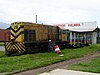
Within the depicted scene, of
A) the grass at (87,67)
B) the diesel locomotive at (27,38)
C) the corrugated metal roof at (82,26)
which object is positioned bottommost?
the grass at (87,67)

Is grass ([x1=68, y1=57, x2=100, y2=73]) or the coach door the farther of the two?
the coach door

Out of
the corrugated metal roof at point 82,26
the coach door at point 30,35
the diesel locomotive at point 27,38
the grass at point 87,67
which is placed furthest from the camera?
the corrugated metal roof at point 82,26

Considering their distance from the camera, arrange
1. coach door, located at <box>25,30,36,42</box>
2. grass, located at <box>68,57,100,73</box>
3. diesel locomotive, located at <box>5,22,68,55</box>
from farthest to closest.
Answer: coach door, located at <box>25,30,36,42</box> < diesel locomotive, located at <box>5,22,68,55</box> < grass, located at <box>68,57,100,73</box>

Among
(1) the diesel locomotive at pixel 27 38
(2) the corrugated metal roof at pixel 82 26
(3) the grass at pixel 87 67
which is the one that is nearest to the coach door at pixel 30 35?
(1) the diesel locomotive at pixel 27 38

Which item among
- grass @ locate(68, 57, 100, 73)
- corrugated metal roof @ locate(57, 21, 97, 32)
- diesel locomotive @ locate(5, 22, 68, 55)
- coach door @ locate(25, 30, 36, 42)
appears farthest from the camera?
corrugated metal roof @ locate(57, 21, 97, 32)

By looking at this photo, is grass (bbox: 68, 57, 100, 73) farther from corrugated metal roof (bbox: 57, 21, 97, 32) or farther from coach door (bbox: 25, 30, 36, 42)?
corrugated metal roof (bbox: 57, 21, 97, 32)

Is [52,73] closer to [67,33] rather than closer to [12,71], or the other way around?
[12,71]

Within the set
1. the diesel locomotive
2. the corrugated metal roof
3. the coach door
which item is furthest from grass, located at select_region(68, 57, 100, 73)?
the corrugated metal roof

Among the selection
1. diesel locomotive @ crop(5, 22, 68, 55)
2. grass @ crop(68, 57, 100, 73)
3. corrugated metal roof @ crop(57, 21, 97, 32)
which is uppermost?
corrugated metal roof @ crop(57, 21, 97, 32)

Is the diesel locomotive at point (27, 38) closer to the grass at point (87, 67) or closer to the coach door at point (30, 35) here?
the coach door at point (30, 35)

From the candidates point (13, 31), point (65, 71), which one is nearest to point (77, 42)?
point (13, 31)

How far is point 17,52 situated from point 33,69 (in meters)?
9.20

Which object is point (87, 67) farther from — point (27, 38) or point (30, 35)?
point (30, 35)

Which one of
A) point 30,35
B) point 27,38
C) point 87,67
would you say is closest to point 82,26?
point 30,35
